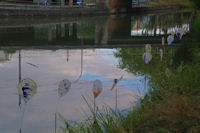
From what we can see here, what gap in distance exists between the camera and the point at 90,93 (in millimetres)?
9219

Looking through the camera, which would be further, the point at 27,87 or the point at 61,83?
the point at 61,83

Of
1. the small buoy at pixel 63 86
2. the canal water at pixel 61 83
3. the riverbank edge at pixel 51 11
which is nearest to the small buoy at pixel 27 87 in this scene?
the canal water at pixel 61 83

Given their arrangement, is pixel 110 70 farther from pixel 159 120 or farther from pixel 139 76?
pixel 159 120

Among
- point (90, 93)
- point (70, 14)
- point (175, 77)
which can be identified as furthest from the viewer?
point (70, 14)

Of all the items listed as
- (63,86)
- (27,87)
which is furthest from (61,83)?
(27,87)

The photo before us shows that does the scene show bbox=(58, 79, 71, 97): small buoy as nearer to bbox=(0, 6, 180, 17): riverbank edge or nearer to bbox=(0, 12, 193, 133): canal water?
bbox=(0, 12, 193, 133): canal water

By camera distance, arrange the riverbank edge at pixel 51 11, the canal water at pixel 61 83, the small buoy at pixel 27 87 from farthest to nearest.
A: the riverbank edge at pixel 51 11, the canal water at pixel 61 83, the small buoy at pixel 27 87

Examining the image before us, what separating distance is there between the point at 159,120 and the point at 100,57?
34.1 ft

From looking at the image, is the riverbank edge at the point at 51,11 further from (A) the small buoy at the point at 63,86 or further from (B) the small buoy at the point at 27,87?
(B) the small buoy at the point at 27,87

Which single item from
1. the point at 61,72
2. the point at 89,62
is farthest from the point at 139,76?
the point at 89,62

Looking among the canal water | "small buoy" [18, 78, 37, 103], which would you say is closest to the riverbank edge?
the canal water

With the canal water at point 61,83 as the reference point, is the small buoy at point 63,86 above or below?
above

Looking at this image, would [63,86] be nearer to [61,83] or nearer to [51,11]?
[61,83]

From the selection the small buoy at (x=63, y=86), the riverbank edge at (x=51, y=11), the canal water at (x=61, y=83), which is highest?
the riverbank edge at (x=51, y=11)
